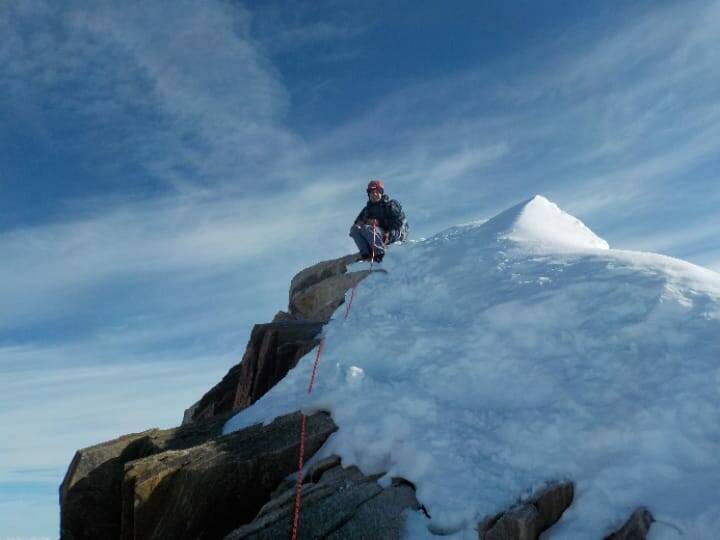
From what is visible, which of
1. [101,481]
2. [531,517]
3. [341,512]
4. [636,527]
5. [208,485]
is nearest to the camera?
[636,527]

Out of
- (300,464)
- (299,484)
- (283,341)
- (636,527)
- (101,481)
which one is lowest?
(636,527)

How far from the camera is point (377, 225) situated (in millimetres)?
18719

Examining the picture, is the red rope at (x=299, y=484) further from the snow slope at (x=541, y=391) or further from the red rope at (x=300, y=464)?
the snow slope at (x=541, y=391)

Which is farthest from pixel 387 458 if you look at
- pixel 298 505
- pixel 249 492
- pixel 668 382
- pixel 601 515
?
pixel 668 382

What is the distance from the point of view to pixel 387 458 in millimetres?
7812

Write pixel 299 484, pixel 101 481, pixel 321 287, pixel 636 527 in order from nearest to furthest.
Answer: pixel 636 527 < pixel 299 484 < pixel 101 481 < pixel 321 287

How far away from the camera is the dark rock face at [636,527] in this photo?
570 centimetres

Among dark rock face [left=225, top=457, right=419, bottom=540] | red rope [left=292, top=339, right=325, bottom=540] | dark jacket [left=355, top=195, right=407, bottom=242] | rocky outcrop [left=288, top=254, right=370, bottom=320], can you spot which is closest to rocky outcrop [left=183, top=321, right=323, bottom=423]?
red rope [left=292, top=339, right=325, bottom=540]

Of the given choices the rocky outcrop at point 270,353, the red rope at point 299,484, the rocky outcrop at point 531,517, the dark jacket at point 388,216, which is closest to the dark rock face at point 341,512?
the red rope at point 299,484

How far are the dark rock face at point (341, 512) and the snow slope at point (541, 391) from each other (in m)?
0.29

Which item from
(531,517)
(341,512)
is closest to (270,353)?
(341,512)

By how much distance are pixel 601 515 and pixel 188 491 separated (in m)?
5.13

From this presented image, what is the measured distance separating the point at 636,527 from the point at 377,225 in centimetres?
1367

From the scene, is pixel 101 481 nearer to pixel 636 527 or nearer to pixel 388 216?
pixel 636 527
